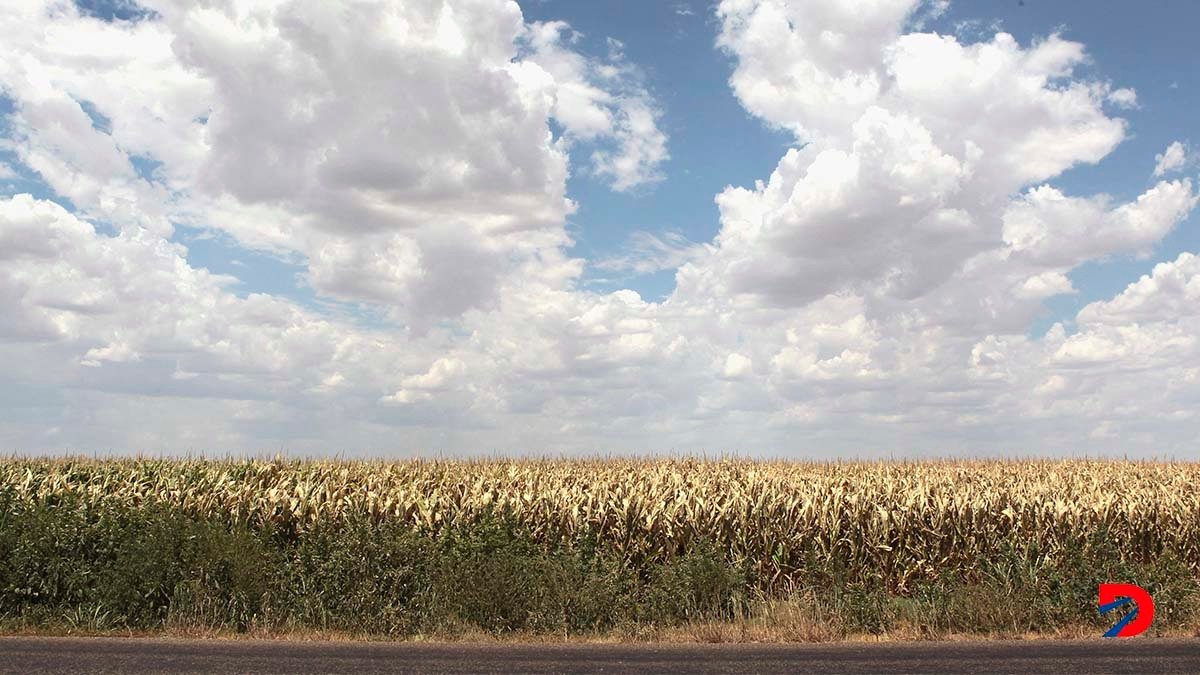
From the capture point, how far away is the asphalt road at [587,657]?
11750 millimetres

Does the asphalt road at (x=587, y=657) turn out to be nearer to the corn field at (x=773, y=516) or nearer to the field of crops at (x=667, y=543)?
the field of crops at (x=667, y=543)

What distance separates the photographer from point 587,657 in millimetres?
12766

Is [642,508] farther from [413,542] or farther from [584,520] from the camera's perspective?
[413,542]

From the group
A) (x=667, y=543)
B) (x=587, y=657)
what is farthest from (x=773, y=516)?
(x=587, y=657)

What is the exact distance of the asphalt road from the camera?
11750mm

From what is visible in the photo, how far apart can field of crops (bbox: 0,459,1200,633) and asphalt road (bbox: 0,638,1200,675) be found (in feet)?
4.73

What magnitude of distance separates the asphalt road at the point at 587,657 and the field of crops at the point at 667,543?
144 cm

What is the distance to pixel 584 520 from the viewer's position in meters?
→ 17.6

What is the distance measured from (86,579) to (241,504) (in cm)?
327

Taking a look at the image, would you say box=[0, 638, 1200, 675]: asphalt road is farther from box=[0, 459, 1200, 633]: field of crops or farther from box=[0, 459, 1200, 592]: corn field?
box=[0, 459, 1200, 592]: corn field

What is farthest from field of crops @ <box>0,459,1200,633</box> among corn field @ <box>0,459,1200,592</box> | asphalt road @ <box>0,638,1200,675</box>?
asphalt road @ <box>0,638,1200,675</box>

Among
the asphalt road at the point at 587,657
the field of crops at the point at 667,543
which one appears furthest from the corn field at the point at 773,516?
the asphalt road at the point at 587,657

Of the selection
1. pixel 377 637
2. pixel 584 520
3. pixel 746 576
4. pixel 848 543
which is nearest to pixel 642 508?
pixel 584 520

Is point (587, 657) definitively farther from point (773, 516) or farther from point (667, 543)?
point (773, 516)
